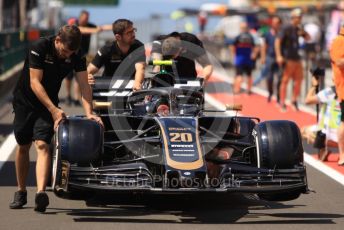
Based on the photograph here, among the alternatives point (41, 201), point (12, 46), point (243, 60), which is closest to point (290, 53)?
point (243, 60)

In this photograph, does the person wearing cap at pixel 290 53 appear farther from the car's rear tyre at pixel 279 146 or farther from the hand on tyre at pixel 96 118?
the hand on tyre at pixel 96 118

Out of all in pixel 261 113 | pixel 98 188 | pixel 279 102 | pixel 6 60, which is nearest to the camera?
pixel 98 188

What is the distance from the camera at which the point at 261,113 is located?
21.1 m

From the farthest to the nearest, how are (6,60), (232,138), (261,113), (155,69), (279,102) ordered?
(6,60), (279,102), (261,113), (155,69), (232,138)

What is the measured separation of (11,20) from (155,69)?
28.1 metres

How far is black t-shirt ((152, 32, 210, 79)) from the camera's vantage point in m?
13.5

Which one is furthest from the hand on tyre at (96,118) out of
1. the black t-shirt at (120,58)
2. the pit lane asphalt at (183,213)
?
the black t-shirt at (120,58)

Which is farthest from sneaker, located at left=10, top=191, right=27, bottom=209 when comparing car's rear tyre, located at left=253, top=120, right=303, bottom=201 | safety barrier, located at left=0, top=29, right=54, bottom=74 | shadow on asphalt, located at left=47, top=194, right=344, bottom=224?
safety barrier, located at left=0, top=29, right=54, bottom=74

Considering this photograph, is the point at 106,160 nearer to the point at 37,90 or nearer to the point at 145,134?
the point at 145,134

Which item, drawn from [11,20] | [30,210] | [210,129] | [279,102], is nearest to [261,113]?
[279,102]

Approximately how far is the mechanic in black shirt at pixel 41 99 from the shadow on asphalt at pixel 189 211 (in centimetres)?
41

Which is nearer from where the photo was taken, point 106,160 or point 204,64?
point 106,160

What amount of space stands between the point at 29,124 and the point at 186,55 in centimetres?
416

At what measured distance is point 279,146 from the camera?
10062 mm
